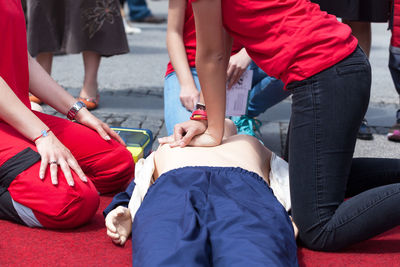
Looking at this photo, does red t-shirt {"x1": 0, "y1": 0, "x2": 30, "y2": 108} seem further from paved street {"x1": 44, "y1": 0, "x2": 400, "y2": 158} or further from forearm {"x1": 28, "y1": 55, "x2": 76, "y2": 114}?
paved street {"x1": 44, "y1": 0, "x2": 400, "y2": 158}

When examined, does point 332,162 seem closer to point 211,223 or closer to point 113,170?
point 211,223

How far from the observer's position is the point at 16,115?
236cm

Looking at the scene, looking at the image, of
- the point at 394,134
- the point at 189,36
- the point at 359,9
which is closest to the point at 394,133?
the point at 394,134

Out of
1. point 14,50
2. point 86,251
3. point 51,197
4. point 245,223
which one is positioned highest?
point 14,50

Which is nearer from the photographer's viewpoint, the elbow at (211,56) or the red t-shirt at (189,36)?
the elbow at (211,56)

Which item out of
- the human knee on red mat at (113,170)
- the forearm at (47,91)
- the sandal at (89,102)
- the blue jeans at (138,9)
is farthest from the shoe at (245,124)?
the blue jeans at (138,9)

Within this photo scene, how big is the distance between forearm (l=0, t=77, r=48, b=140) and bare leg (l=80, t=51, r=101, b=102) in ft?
7.41

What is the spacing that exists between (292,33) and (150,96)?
323 centimetres

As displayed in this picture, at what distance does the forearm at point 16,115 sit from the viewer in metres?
2.35

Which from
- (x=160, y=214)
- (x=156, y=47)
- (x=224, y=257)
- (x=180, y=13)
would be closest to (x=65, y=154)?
(x=160, y=214)

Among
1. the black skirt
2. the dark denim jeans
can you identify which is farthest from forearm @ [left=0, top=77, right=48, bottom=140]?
the black skirt

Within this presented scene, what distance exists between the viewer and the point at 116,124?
4215 millimetres

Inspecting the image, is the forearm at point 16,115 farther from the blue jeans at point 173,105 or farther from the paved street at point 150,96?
the paved street at point 150,96

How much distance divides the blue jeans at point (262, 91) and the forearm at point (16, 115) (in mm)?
1502
